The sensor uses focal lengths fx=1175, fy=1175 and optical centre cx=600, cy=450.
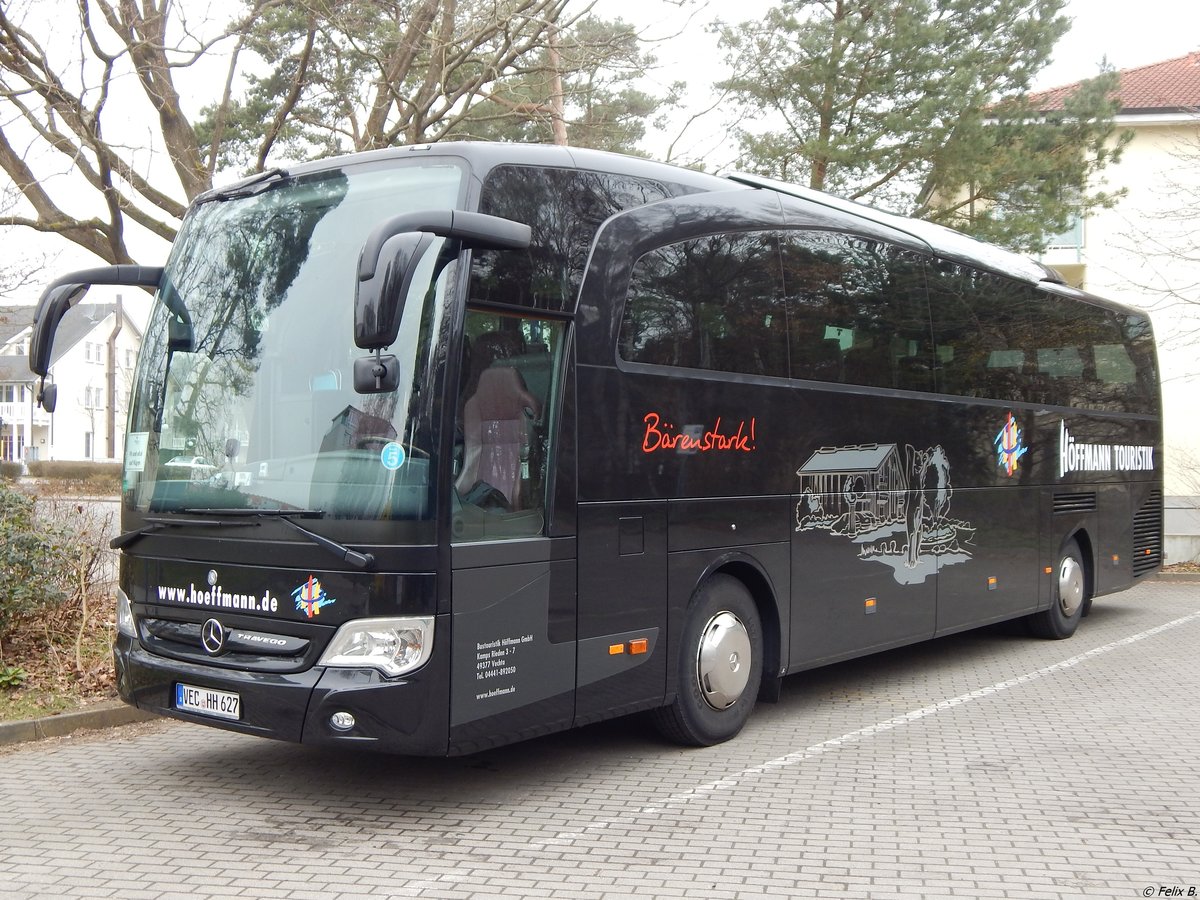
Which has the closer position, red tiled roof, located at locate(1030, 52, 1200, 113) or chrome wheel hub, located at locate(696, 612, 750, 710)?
chrome wheel hub, located at locate(696, 612, 750, 710)

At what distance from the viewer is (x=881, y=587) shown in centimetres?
913

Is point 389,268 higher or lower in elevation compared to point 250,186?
lower

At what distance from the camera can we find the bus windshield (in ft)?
18.6

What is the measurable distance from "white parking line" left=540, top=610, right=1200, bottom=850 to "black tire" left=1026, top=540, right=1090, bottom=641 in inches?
22.9

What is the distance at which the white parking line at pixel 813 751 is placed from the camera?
19.5 ft

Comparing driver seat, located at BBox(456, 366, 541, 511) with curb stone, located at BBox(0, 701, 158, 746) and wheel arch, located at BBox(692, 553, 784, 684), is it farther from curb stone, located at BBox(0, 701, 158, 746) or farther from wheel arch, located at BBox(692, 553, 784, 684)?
curb stone, located at BBox(0, 701, 158, 746)

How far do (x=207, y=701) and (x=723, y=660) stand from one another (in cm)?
315

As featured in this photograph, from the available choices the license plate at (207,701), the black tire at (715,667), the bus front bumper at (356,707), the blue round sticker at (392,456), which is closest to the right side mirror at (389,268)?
the blue round sticker at (392,456)

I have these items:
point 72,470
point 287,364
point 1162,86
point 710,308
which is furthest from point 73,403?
point 287,364

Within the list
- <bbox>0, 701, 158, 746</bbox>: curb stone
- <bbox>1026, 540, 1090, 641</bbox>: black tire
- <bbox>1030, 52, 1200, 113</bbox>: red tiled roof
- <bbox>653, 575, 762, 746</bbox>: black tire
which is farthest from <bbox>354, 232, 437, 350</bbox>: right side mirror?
<bbox>1030, 52, 1200, 113</bbox>: red tiled roof

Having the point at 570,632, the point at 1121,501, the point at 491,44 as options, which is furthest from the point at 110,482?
the point at 570,632

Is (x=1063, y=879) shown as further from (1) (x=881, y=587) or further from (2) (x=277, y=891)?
(1) (x=881, y=587)

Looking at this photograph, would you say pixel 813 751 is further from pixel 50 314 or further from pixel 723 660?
pixel 50 314

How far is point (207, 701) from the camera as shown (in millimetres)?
6051
